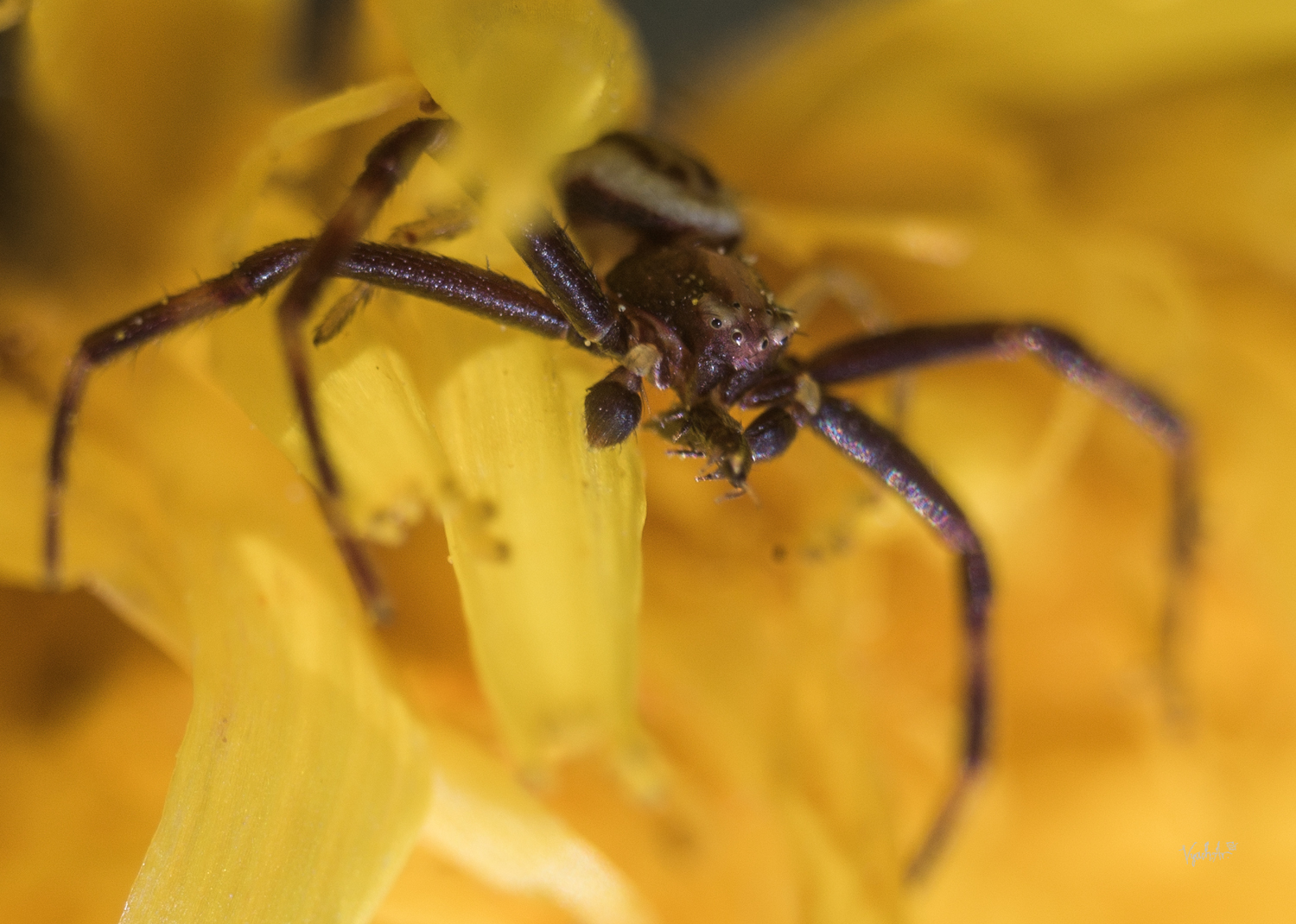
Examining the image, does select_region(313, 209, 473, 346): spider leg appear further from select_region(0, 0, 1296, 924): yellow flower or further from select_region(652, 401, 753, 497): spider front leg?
select_region(652, 401, 753, 497): spider front leg

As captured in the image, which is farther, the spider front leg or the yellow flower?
the spider front leg

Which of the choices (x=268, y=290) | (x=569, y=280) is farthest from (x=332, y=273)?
(x=569, y=280)

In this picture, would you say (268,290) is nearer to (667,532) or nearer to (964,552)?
(667,532)

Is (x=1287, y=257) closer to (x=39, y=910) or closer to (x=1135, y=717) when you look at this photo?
(x=1135, y=717)

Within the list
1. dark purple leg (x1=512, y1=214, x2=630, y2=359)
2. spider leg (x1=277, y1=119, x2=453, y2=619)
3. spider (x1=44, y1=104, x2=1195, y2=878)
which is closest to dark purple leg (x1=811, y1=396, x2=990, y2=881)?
spider (x1=44, y1=104, x2=1195, y2=878)

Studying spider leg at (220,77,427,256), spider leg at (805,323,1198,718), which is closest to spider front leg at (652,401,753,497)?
spider leg at (805,323,1198,718)

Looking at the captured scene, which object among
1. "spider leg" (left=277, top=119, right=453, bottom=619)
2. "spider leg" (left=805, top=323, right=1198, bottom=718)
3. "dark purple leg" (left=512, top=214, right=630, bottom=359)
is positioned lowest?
"spider leg" (left=277, top=119, right=453, bottom=619)

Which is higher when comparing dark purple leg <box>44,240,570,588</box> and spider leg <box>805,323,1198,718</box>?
spider leg <box>805,323,1198,718</box>
